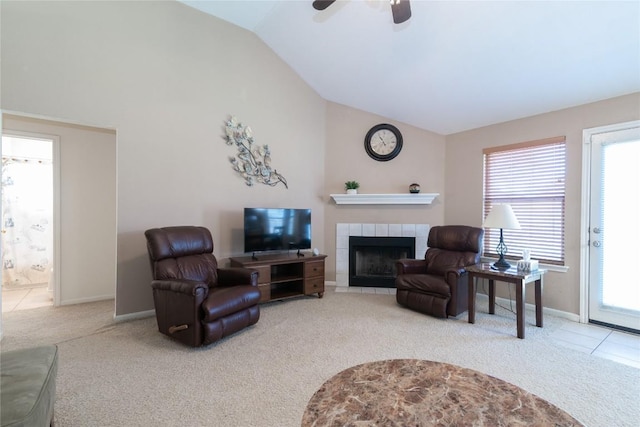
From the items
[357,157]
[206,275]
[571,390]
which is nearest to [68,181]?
[206,275]

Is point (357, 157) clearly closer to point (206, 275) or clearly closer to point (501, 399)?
point (206, 275)

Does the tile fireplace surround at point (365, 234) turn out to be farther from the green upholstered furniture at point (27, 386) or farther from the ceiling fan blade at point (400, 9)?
the green upholstered furniture at point (27, 386)

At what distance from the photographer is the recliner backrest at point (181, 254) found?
111 inches

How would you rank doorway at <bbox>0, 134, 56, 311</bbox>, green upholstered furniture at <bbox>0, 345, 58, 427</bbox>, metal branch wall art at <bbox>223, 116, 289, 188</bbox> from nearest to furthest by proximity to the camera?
1. green upholstered furniture at <bbox>0, 345, 58, 427</bbox>
2. metal branch wall art at <bbox>223, 116, 289, 188</bbox>
3. doorway at <bbox>0, 134, 56, 311</bbox>

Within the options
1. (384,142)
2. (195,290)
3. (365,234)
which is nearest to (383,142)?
(384,142)

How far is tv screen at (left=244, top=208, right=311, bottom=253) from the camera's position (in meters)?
3.71

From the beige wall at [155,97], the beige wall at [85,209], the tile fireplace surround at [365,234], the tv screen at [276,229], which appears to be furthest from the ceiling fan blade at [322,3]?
the beige wall at [85,209]

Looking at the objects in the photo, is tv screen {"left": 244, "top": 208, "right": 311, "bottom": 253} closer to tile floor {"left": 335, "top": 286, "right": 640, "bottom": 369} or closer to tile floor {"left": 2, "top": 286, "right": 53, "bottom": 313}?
tile floor {"left": 2, "top": 286, "right": 53, "bottom": 313}

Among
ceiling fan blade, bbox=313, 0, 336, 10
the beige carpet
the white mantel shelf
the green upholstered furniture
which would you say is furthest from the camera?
the white mantel shelf

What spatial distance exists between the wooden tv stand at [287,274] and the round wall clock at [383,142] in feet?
6.48

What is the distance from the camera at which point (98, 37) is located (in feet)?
9.68

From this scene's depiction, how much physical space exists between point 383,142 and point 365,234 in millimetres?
1561

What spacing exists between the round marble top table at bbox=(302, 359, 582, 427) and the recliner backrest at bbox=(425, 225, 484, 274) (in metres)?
2.22

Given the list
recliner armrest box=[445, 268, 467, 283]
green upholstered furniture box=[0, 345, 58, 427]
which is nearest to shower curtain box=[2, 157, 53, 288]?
green upholstered furniture box=[0, 345, 58, 427]
